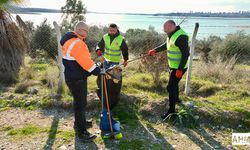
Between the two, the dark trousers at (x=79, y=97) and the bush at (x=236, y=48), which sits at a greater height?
the bush at (x=236, y=48)

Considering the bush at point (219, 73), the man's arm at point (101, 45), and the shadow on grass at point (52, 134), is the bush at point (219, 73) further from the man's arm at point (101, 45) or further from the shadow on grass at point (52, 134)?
the shadow on grass at point (52, 134)

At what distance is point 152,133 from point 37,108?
2907 mm

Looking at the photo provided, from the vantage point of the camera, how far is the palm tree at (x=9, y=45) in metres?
8.97

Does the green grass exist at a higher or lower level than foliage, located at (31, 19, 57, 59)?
lower

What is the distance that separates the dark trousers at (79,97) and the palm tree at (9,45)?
4581 millimetres

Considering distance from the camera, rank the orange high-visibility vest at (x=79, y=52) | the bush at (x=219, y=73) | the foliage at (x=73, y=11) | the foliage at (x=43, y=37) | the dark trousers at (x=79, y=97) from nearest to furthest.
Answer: the orange high-visibility vest at (x=79, y=52) < the dark trousers at (x=79, y=97) < the bush at (x=219, y=73) < the foliage at (x=43, y=37) < the foliage at (x=73, y=11)

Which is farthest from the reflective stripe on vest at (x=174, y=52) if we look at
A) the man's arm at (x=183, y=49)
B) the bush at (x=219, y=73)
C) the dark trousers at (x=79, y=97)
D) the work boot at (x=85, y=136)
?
the bush at (x=219, y=73)

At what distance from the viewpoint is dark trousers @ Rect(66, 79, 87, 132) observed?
16.7 ft

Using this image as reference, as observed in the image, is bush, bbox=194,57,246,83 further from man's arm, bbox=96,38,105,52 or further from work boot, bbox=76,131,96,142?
work boot, bbox=76,131,96,142

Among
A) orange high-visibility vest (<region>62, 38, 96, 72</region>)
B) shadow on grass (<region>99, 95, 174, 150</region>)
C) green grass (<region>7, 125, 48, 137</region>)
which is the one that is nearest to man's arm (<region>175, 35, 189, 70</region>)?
shadow on grass (<region>99, 95, 174, 150</region>)

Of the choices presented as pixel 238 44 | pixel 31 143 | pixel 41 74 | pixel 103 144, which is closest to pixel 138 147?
pixel 103 144

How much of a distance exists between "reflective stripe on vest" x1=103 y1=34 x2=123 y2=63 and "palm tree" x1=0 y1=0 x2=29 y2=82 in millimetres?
3778

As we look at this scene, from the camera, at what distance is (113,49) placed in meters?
6.67

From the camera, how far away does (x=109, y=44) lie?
6688mm
